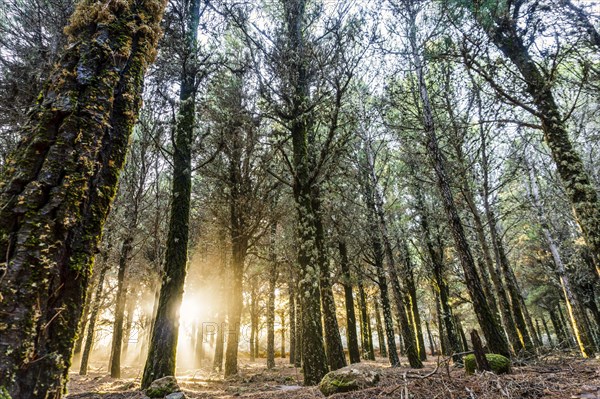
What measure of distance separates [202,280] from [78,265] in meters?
19.5

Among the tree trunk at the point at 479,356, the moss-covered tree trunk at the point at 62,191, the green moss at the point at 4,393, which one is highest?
the moss-covered tree trunk at the point at 62,191

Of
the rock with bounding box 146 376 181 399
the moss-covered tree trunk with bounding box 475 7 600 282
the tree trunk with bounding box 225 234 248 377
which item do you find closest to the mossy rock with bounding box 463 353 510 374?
the moss-covered tree trunk with bounding box 475 7 600 282

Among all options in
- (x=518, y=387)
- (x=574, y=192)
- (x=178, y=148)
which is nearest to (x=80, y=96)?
(x=518, y=387)

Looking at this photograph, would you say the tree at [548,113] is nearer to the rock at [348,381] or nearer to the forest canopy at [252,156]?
the forest canopy at [252,156]

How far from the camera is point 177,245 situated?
7227mm

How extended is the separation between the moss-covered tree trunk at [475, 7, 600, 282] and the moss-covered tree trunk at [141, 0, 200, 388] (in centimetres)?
731

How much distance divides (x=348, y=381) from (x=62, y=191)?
4.47 meters

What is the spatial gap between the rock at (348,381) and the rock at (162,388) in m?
2.71

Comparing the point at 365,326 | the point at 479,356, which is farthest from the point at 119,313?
the point at 365,326

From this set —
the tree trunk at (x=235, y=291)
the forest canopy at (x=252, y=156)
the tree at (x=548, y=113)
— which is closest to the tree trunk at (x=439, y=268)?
the forest canopy at (x=252, y=156)

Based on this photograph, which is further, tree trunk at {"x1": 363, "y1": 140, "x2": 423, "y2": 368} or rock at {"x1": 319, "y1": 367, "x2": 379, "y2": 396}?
tree trunk at {"x1": 363, "y1": 140, "x2": 423, "y2": 368}

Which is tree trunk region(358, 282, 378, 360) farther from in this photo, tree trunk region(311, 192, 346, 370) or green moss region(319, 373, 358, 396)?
green moss region(319, 373, 358, 396)

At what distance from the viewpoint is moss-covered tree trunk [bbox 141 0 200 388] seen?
250 inches

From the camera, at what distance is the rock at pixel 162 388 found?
5055mm
